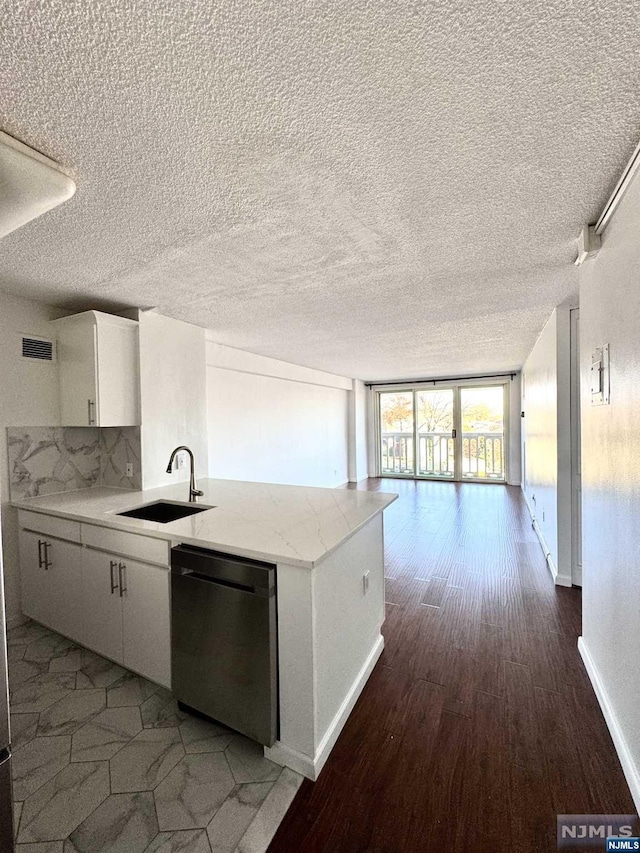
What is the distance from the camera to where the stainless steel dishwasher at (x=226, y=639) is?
145 centimetres

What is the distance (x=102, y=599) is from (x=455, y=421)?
714 centimetres

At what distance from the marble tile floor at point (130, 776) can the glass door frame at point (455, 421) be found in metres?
6.97

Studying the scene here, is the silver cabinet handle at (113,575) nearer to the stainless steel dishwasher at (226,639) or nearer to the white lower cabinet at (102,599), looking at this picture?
the white lower cabinet at (102,599)

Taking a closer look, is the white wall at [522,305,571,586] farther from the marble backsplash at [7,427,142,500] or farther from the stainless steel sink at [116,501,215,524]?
the marble backsplash at [7,427,142,500]

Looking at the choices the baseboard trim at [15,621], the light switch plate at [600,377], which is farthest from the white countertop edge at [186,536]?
the light switch plate at [600,377]

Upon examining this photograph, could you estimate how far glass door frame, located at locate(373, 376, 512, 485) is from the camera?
7301mm

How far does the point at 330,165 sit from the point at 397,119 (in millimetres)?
270

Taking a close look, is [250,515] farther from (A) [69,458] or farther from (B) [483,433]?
(B) [483,433]

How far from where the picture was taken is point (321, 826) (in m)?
1.26

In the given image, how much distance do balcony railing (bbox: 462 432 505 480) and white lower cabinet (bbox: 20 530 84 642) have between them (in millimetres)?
7230

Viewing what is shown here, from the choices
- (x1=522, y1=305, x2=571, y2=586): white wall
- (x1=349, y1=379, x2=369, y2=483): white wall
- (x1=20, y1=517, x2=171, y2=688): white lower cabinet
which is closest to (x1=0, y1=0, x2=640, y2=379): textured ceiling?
(x1=522, y1=305, x2=571, y2=586): white wall

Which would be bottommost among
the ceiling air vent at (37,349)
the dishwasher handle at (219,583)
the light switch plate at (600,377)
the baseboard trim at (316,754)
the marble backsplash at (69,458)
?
the baseboard trim at (316,754)

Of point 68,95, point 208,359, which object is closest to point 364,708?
point 68,95

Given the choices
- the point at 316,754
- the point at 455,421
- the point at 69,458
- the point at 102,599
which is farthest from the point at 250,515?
the point at 455,421
